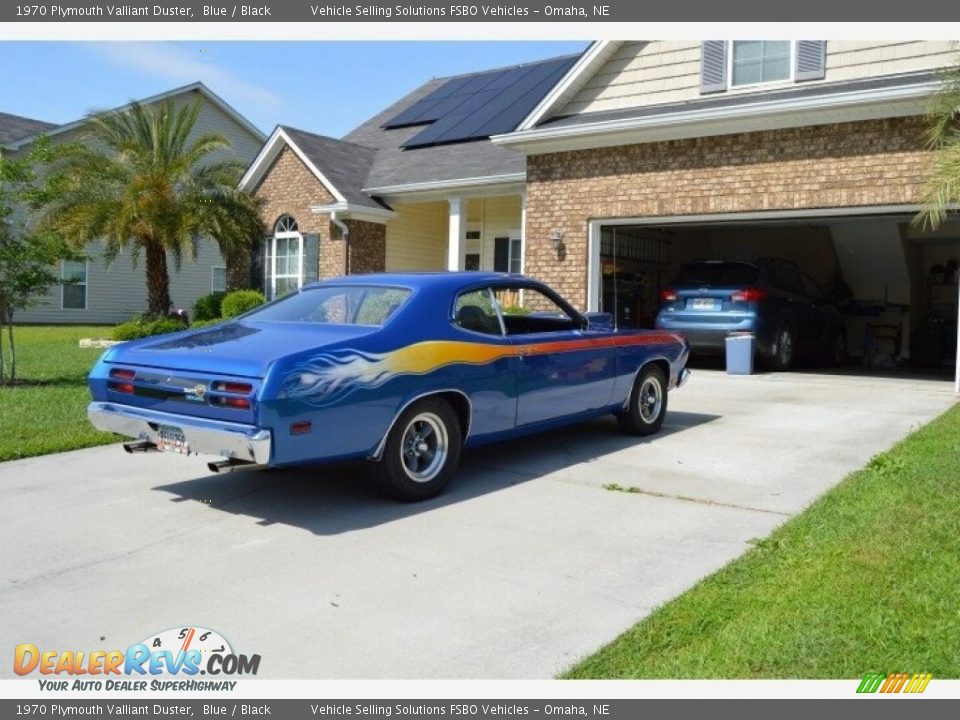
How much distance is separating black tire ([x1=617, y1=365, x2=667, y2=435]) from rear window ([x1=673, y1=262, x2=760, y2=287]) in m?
5.60

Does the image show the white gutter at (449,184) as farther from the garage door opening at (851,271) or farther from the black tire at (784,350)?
the black tire at (784,350)

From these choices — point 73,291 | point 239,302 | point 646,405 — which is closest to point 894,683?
point 646,405

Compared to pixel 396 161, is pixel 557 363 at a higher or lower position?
lower

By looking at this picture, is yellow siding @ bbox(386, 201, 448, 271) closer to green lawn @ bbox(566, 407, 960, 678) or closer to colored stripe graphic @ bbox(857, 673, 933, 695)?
green lawn @ bbox(566, 407, 960, 678)

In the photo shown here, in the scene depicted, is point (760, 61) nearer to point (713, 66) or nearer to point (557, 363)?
point (713, 66)

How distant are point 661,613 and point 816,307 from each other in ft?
39.7

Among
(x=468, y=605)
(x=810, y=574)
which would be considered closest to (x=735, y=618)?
(x=810, y=574)

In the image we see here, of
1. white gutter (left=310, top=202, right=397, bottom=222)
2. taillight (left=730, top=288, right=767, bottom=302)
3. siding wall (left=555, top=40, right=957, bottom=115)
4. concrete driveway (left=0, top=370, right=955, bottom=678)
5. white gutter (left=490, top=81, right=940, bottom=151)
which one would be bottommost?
concrete driveway (left=0, top=370, right=955, bottom=678)

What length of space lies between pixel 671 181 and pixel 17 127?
79.1 feet

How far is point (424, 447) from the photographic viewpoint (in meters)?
5.62

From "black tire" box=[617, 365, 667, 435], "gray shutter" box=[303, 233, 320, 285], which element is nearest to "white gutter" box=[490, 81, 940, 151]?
"black tire" box=[617, 365, 667, 435]

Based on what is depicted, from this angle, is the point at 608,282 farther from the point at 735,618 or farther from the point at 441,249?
the point at 735,618

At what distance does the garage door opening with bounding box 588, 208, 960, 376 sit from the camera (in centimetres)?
1579

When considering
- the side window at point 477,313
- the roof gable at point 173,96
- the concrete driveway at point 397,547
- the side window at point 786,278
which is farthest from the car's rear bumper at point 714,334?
the roof gable at point 173,96
